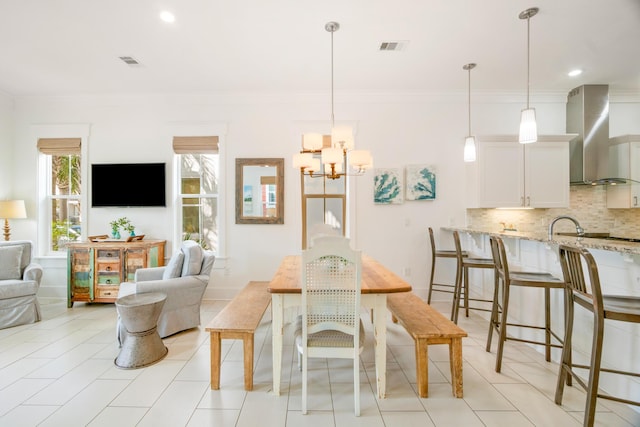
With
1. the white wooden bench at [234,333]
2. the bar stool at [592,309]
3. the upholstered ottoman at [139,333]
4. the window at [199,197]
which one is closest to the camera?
the bar stool at [592,309]

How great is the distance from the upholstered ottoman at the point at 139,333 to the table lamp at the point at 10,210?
9.67ft

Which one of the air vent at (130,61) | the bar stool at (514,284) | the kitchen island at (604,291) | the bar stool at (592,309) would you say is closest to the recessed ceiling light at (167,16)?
the air vent at (130,61)

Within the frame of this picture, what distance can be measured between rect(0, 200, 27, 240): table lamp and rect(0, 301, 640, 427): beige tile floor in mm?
1999

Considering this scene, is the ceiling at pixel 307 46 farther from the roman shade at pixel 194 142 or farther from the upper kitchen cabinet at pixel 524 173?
the upper kitchen cabinet at pixel 524 173

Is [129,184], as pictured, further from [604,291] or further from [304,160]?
[604,291]

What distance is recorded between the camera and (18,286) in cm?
334

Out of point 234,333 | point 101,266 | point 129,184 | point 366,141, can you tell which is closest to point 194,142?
point 129,184

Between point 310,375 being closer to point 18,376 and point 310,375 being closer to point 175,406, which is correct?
point 175,406

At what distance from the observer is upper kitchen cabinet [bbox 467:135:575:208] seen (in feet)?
13.5

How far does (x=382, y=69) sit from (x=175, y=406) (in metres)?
3.85

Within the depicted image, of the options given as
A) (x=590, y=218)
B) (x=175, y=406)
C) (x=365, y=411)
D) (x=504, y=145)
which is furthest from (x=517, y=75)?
(x=175, y=406)

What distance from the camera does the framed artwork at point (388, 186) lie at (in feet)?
14.2

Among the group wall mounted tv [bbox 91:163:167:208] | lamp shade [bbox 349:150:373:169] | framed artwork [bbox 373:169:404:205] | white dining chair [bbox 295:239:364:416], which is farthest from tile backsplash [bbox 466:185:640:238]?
wall mounted tv [bbox 91:163:167:208]

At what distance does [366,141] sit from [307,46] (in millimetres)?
1609
